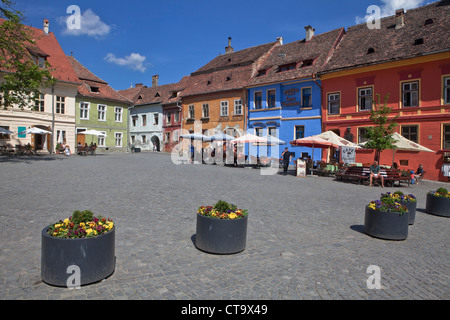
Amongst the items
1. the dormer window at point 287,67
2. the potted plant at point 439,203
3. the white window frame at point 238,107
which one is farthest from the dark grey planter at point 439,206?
the white window frame at point 238,107

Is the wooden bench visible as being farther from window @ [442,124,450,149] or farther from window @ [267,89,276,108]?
window @ [267,89,276,108]

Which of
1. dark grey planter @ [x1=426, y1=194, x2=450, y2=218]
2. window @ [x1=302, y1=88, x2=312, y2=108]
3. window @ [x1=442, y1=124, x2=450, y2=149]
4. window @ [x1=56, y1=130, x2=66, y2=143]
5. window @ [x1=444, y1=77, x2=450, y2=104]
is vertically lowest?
dark grey planter @ [x1=426, y1=194, x2=450, y2=218]

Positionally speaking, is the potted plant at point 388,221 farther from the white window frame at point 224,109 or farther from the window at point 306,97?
the white window frame at point 224,109

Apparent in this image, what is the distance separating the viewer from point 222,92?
111ft

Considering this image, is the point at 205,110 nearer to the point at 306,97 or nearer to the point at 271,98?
the point at 271,98

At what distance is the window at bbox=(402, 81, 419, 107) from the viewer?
2002 centimetres

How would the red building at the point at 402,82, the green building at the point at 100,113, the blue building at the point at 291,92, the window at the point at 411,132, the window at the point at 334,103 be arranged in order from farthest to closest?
the green building at the point at 100,113 < the blue building at the point at 291,92 < the window at the point at 334,103 < the window at the point at 411,132 < the red building at the point at 402,82

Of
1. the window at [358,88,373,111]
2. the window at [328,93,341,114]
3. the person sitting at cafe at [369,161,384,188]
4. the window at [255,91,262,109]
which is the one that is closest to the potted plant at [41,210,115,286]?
the person sitting at cafe at [369,161,384,188]

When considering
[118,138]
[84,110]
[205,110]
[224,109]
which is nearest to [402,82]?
[224,109]

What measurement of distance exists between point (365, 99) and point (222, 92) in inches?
605

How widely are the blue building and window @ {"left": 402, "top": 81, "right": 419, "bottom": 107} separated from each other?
617 cm

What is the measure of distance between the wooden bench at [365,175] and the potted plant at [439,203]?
252 inches

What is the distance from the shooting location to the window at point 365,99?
22.1 metres
